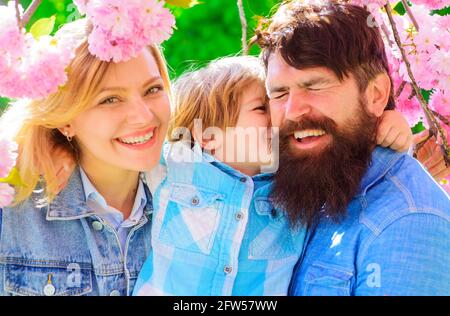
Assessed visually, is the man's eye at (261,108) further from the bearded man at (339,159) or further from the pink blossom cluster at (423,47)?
the pink blossom cluster at (423,47)

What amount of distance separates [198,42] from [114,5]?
519 centimetres

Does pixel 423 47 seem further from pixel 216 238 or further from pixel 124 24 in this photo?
pixel 124 24

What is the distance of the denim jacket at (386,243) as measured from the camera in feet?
7.55

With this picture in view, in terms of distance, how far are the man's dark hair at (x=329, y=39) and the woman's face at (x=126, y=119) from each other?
1.66ft

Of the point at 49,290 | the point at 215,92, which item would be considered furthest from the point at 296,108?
the point at 49,290

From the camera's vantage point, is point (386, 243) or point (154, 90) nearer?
point (386, 243)

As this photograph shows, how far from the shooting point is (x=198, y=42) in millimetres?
7230

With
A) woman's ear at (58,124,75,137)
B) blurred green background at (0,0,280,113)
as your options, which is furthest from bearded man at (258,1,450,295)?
blurred green background at (0,0,280,113)

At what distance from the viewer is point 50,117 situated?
8.55 feet

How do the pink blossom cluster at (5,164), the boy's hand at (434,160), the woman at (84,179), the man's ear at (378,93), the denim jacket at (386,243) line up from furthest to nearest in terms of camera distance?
the boy's hand at (434,160), the man's ear at (378,93), the woman at (84,179), the denim jacket at (386,243), the pink blossom cluster at (5,164)

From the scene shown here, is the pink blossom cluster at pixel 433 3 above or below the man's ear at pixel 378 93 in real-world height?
above

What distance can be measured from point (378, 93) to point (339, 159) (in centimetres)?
33

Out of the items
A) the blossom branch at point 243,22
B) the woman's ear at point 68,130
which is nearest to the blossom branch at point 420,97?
the blossom branch at point 243,22
